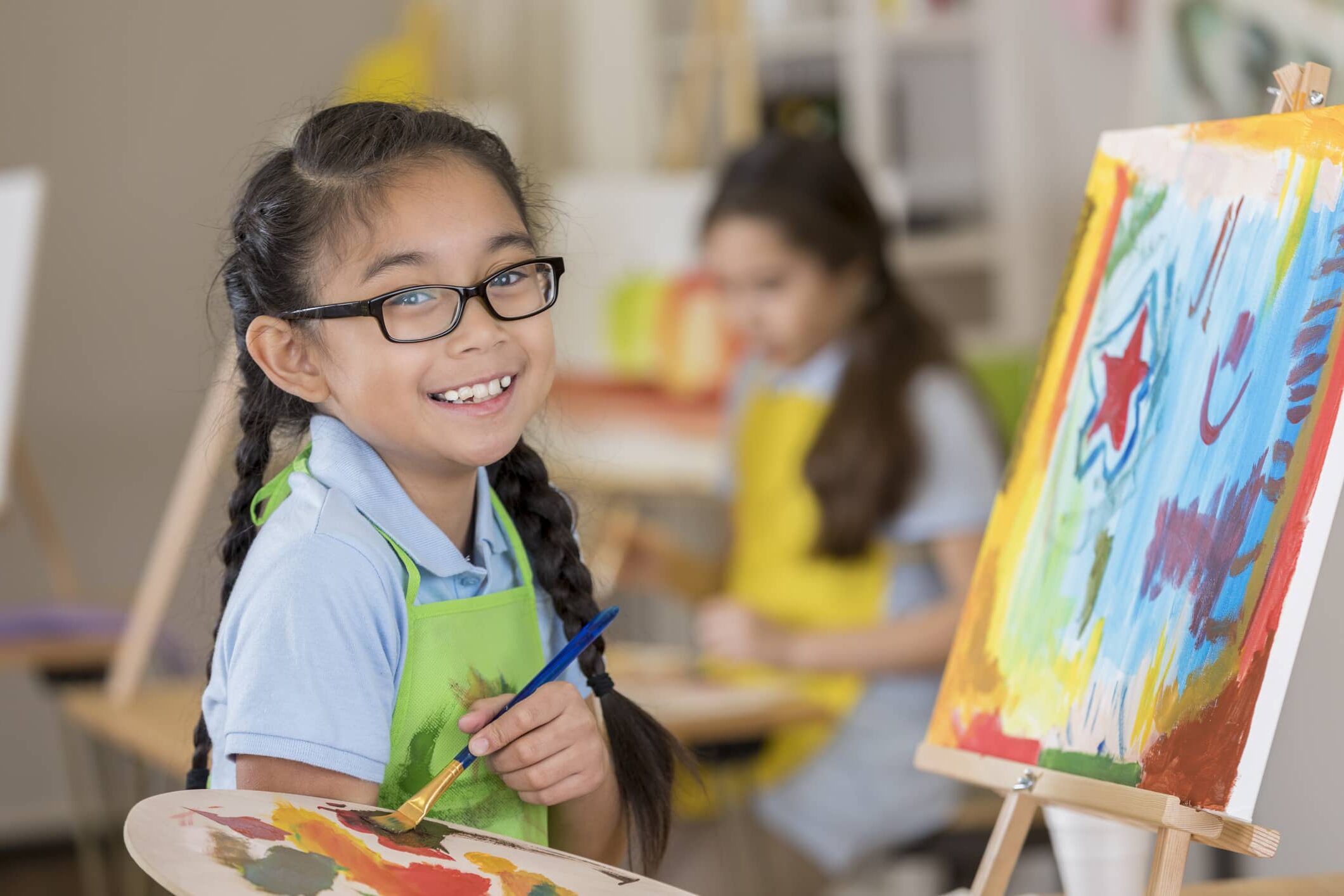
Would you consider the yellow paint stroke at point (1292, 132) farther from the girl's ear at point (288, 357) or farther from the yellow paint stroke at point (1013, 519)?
the girl's ear at point (288, 357)

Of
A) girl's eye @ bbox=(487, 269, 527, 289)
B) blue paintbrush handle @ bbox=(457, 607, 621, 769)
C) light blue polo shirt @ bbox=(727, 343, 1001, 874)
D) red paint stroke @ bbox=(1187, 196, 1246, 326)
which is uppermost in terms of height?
red paint stroke @ bbox=(1187, 196, 1246, 326)

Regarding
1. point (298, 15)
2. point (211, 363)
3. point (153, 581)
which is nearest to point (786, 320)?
point (153, 581)

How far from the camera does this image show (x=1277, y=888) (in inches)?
37.2

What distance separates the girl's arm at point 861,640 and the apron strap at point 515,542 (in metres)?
0.92

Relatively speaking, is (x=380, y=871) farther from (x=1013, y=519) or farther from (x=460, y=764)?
(x=1013, y=519)

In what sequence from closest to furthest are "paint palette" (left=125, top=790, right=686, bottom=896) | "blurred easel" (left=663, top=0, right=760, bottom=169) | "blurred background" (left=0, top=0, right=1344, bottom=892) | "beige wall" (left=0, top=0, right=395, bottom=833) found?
"paint palette" (left=125, top=790, right=686, bottom=896) → "blurred background" (left=0, top=0, right=1344, bottom=892) → "blurred easel" (left=663, top=0, right=760, bottom=169) → "beige wall" (left=0, top=0, right=395, bottom=833)

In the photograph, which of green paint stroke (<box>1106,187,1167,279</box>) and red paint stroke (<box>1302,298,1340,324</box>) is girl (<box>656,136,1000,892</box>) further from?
red paint stroke (<box>1302,298,1340,324</box>)

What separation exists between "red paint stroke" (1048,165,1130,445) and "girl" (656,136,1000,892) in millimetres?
855

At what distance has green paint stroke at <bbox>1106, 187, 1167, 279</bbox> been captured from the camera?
3.21ft

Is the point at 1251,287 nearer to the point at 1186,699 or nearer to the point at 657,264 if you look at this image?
the point at 1186,699

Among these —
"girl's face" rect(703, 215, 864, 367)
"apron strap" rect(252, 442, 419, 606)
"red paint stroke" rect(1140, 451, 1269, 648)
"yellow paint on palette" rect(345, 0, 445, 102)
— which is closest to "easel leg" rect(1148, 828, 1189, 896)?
"red paint stroke" rect(1140, 451, 1269, 648)

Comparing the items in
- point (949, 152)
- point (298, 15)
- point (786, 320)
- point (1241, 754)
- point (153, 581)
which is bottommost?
point (153, 581)

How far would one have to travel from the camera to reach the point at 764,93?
274 cm

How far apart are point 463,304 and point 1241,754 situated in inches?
19.1
